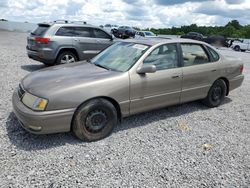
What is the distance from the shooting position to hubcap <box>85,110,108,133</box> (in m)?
3.46

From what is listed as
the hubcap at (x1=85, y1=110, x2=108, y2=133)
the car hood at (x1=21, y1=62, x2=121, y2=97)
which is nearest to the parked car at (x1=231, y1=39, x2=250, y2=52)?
the car hood at (x1=21, y1=62, x2=121, y2=97)

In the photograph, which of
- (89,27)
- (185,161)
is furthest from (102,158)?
(89,27)

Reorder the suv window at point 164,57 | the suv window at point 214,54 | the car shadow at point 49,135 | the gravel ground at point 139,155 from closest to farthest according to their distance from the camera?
the gravel ground at point 139,155 < the car shadow at point 49,135 < the suv window at point 164,57 < the suv window at point 214,54

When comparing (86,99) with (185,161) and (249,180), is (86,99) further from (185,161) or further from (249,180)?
(249,180)

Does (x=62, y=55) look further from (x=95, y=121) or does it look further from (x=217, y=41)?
(x=217, y=41)

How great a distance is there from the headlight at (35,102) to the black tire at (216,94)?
137 inches

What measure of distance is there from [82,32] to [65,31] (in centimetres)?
68

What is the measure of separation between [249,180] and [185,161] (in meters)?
0.78

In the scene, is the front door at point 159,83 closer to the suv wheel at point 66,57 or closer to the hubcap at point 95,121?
the hubcap at point 95,121

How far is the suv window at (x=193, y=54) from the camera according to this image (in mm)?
4573

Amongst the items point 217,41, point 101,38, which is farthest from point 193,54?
point 217,41

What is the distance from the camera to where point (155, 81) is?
402 cm

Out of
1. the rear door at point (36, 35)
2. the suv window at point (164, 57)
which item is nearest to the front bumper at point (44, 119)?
the suv window at point (164, 57)

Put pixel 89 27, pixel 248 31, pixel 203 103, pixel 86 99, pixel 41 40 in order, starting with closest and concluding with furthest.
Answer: pixel 86 99 → pixel 203 103 → pixel 41 40 → pixel 89 27 → pixel 248 31
